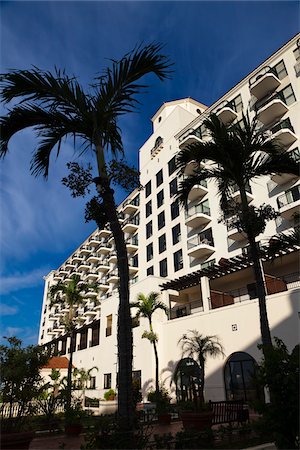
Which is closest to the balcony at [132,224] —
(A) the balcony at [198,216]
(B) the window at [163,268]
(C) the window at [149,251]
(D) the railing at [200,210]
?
(C) the window at [149,251]

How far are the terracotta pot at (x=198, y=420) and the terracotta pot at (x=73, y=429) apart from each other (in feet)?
18.6

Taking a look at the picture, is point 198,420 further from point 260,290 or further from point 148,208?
point 148,208

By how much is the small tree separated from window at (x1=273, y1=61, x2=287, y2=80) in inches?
1171

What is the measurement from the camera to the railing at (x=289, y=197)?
80.8 feet

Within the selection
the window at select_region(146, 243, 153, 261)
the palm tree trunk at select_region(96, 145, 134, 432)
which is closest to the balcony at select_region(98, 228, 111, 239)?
the window at select_region(146, 243, 153, 261)

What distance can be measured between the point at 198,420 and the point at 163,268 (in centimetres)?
2634

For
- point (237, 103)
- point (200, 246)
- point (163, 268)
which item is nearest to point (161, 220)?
point (163, 268)

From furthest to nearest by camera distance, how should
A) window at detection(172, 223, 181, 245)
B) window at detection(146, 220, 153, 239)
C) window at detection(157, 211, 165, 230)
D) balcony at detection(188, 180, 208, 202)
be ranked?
window at detection(146, 220, 153, 239) < window at detection(157, 211, 165, 230) < window at detection(172, 223, 181, 245) < balcony at detection(188, 180, 208, 202)

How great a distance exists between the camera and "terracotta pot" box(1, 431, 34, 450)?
7.97m

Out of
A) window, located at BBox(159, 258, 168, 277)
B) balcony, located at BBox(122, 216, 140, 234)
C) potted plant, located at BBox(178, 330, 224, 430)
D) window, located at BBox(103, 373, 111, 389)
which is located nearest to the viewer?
potted plant, located at BBox(178, 330, 224, 430)

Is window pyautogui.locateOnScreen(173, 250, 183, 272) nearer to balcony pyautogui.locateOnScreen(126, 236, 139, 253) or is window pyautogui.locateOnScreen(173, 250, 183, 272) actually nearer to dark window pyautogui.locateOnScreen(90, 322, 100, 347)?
balcony pyautogui.locateOnScreen(126, 236, 139, 253)

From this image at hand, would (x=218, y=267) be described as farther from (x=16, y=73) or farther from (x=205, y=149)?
(x=16, y=73)

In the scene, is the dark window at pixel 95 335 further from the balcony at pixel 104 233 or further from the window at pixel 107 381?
the balcony at pixel 104 233

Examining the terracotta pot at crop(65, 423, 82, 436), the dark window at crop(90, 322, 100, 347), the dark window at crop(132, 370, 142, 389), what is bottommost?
the terracotta pot at crop(65, 423, 82, 436)
